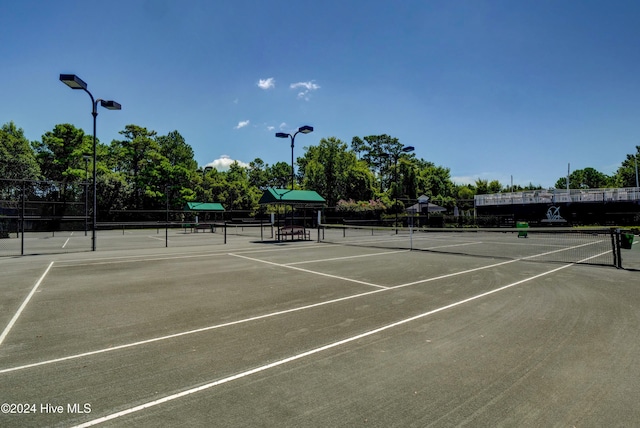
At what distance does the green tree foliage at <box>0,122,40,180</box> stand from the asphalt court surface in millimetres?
46557

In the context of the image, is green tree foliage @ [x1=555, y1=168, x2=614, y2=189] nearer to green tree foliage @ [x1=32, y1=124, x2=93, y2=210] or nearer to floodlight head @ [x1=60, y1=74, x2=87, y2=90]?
floodlight head @ [x1=60, y1=74, x2=87, y2=90]

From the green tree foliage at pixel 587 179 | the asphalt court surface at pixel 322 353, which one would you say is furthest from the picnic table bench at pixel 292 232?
the green tree foliage at pixel 587 179

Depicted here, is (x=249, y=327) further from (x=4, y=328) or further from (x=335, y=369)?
(x=4, y=328)

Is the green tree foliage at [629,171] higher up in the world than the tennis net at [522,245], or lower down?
higher up

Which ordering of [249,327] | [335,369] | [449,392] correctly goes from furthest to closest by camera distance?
[249,327]
[335,369]
[449,392]

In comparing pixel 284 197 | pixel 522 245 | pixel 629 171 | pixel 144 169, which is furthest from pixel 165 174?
pixel 629 171

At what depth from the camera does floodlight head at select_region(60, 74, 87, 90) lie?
49.9 ft

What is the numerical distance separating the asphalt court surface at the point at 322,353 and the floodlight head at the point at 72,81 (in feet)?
34.8

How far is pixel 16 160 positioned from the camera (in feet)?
141

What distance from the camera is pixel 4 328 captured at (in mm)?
5562

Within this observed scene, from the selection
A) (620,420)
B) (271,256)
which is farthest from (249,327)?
(271,256)

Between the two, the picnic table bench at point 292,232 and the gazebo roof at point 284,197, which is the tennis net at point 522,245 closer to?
the picnic table bench at point 292,232

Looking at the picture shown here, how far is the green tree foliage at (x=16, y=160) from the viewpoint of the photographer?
1678 inches

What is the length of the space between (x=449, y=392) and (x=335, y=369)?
128 cm
